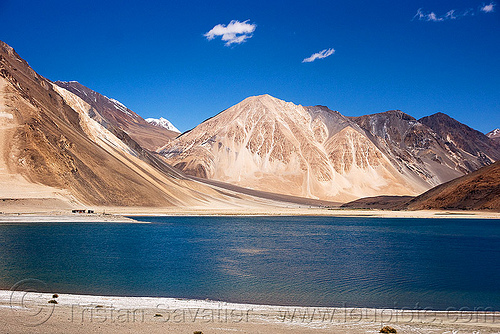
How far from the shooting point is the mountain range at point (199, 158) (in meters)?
70.4

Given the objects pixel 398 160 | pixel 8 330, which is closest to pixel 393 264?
pixel 8 330

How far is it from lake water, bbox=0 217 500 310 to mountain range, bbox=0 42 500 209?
33.6m

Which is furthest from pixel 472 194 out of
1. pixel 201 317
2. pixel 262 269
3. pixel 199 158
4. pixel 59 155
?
pixel 199 158

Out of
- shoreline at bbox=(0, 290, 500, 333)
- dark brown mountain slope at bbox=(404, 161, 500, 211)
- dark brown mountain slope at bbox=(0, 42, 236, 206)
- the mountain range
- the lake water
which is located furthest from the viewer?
dark brown mountain slope at bbox=(404, 161, 500, 211)

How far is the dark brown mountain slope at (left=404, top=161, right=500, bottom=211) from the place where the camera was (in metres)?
86.0

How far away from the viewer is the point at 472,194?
8975cm

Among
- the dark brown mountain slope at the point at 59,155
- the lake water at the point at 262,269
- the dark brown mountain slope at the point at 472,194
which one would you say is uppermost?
the dark brown mountain slope at the point at 59,155

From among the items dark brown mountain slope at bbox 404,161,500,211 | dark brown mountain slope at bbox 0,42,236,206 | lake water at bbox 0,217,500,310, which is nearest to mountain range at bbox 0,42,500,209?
dark brown mountain slope at bbox 0,42,236,206

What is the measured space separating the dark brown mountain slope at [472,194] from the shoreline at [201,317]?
79828 millimetres

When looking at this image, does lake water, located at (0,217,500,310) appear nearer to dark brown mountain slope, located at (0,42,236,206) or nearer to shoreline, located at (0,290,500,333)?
shoreline, located at (0,290,500,333)

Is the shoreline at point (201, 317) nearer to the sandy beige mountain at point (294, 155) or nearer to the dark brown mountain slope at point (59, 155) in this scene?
the dark brown mountain slope at point (59, 155)

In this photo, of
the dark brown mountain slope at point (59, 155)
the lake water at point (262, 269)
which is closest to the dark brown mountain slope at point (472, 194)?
the lake water at point (262, 269)

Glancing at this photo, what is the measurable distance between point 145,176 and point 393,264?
74249mm

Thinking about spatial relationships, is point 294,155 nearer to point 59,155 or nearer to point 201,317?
point 59,155
